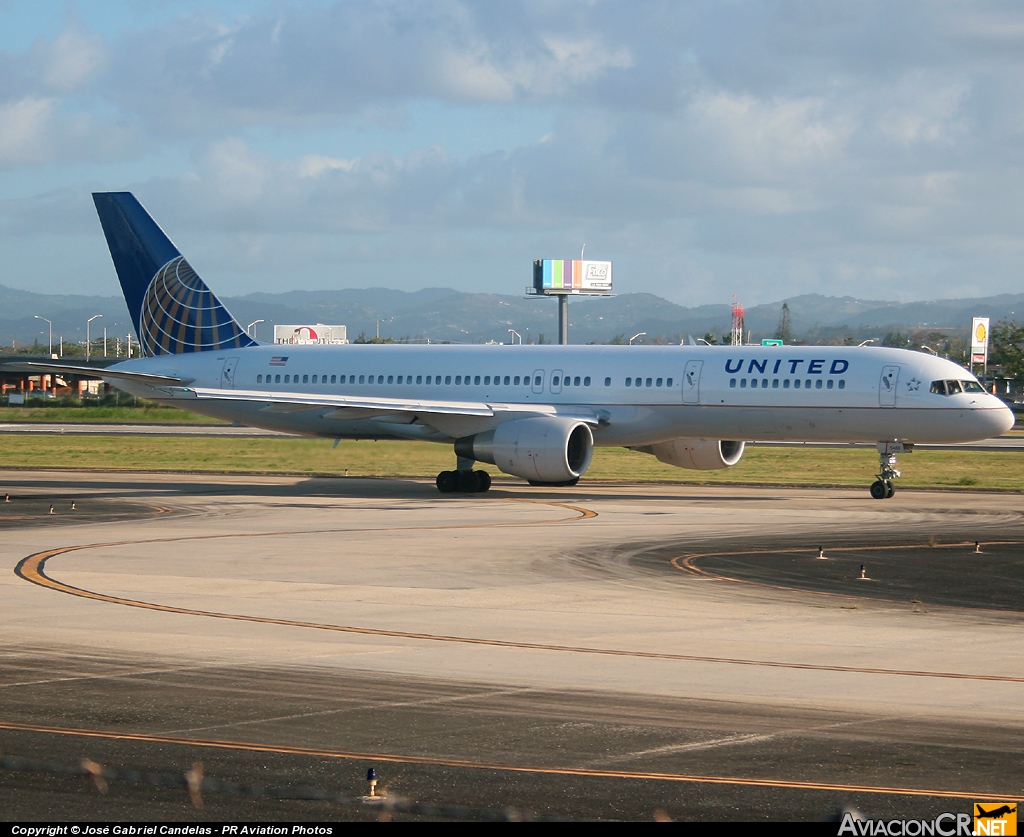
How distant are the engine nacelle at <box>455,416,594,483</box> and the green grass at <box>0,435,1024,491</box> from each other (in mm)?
5328

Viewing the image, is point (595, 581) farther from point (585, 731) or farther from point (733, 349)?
point (733, 349)

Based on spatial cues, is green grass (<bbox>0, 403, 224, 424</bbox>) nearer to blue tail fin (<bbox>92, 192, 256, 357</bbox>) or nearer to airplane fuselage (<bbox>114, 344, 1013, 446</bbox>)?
blue tail fin (<bbox>92, 192, 256, 357</bbox>)

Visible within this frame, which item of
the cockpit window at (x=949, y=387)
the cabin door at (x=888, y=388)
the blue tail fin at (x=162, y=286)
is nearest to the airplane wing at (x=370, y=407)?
the blue tail fin at (x=162, y=286)

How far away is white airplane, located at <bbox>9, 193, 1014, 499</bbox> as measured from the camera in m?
38.3

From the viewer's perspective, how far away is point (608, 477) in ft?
159

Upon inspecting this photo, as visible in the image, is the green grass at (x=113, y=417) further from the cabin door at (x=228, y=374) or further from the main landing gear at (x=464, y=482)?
the main landing gear at (x=464, y=482)

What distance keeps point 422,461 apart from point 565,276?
463 feet

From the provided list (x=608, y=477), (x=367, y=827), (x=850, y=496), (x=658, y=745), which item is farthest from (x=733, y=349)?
(x=367, y=827)

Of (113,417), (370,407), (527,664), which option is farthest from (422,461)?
(113,417)

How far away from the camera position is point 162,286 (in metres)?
48.2

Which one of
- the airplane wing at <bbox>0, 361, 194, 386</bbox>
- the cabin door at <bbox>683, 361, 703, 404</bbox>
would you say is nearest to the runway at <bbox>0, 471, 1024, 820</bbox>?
the cabin door at <bbox>683, 361, 703, 404</bbox>

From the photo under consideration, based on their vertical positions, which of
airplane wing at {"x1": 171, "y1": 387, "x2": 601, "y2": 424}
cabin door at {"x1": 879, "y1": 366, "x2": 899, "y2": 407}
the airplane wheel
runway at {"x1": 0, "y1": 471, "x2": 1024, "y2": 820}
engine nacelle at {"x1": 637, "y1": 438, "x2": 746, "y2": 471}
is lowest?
the airplane wheel

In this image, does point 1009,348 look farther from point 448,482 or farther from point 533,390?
point 448,482

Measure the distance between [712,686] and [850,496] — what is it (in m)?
27.6
